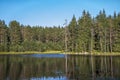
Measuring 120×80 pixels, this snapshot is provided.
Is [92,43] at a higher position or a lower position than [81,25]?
lower

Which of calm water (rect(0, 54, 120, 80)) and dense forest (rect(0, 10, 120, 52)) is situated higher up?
dense forest (rect(0, 10, 120, 52))

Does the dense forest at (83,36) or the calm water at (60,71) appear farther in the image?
the dense forest at (83,36)

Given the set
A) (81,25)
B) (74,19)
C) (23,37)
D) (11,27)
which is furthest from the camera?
(23,37)

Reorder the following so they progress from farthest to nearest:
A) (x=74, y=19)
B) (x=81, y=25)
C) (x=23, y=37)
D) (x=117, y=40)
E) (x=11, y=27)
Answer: (x=23, y=37) < (x=11, y=27) < (x=74, y=19) < (x=81, y=25) < (x=117, y=40)

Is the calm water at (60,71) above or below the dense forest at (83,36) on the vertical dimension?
below

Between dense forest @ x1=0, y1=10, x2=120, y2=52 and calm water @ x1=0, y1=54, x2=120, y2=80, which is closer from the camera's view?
calm water @ x1=0, y1=54, x2=120, y2=80

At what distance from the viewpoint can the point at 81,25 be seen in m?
108

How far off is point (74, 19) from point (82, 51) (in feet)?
67.4

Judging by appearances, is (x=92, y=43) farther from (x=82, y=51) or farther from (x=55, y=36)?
(x=55, y=36)

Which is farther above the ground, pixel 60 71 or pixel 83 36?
pixel 83 36

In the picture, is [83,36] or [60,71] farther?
[83,36]

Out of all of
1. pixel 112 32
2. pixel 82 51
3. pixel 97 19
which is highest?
pixel 97 19

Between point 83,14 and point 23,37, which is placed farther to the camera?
point 23,37

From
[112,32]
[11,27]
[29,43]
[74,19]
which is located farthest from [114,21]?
[11,27]
